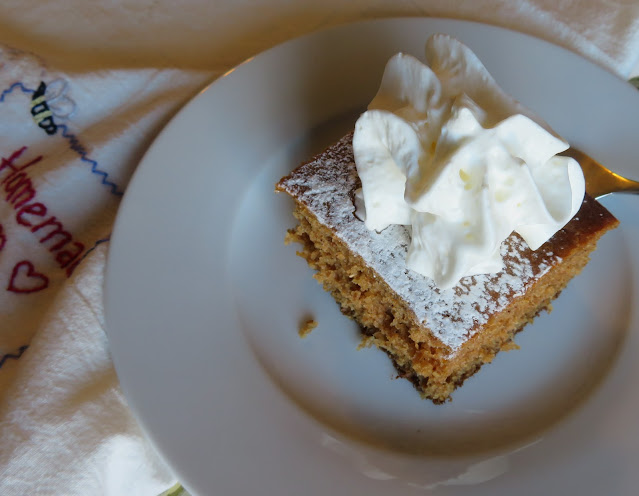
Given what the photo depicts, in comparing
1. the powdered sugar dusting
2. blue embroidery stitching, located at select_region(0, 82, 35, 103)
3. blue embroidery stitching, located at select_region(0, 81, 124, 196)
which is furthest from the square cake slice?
blue embroidery stitching, located at select_region(0, 82, 35, 103)

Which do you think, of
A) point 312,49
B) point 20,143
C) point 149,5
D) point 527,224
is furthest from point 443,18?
point 20,143

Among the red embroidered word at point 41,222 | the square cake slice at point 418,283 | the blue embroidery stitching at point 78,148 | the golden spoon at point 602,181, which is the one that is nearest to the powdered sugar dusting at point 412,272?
the square cake slice at point 418,283

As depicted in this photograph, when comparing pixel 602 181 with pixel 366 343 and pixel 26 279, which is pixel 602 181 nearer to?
pixel 366 343

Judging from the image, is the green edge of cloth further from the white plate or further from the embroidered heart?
the embroidered heart

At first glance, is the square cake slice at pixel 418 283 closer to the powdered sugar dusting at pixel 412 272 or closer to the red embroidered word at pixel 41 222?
the powdered sugar dusting at pixel 412 272

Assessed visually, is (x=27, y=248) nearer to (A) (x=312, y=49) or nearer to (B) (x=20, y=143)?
(B) (x=20, y=143)

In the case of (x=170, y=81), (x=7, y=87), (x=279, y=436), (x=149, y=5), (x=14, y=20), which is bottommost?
(x=279, y=436)

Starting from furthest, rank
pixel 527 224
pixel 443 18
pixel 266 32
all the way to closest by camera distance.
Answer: pixel 266 32
pixel 443 18
pixel 527 224
